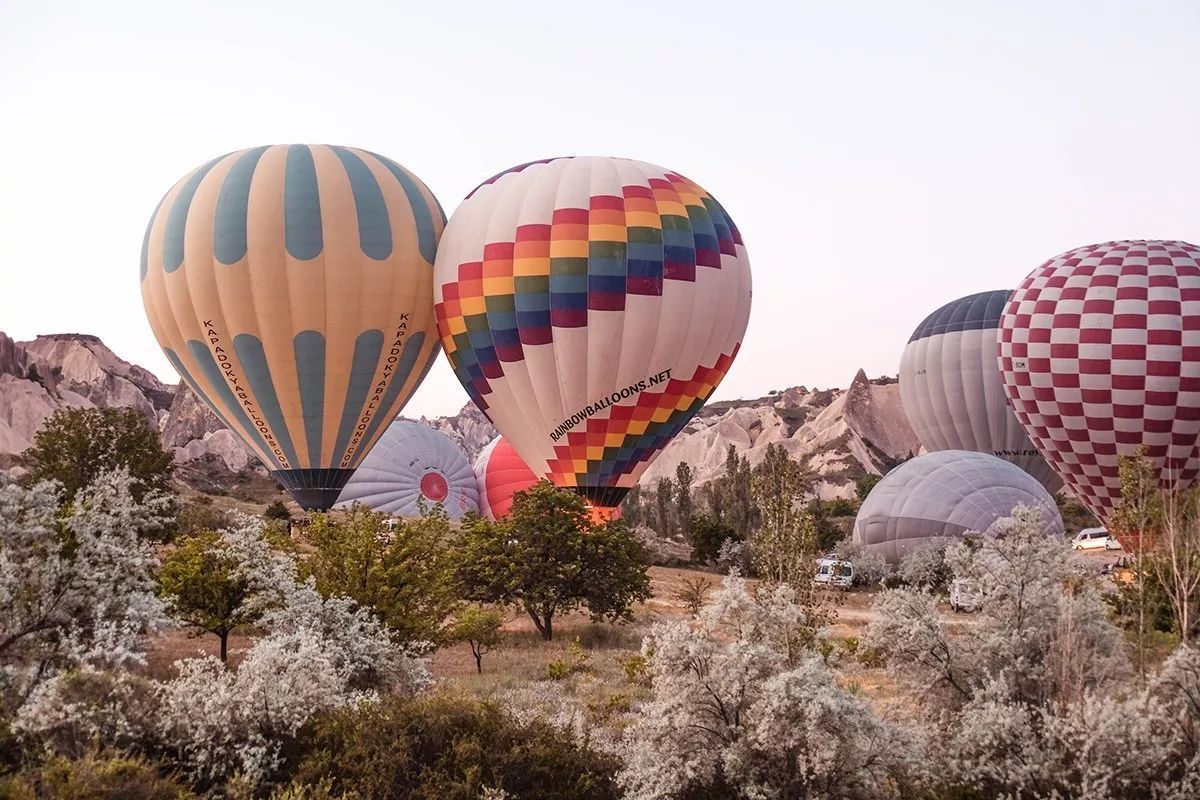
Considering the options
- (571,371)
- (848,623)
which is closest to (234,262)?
(571,371)

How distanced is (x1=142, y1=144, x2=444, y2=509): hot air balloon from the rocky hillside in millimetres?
75403

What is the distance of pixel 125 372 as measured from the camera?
134 m

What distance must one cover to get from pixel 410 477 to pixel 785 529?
142 feet

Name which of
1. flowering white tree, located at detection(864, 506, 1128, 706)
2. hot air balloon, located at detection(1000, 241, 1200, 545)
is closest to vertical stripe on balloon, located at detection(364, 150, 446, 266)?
hot air balloon, located at detection(1000, 241, 1200, 545)

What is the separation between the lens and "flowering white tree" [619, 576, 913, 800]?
43.4 ft

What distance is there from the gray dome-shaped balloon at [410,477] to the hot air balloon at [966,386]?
79.7 ft

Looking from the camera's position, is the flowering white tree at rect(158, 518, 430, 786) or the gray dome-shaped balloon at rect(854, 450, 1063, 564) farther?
the gray dome-shaped balloon at rect(854, 450, 1063, 564)

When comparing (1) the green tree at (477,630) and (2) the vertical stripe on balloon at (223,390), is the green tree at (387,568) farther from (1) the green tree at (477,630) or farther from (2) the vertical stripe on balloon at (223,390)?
(2) the vertical stripe on balloon at (223,390)

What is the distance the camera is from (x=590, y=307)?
32250 millimetres

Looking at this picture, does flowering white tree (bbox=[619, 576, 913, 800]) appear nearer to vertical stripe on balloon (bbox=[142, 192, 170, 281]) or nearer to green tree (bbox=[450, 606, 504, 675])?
green tree (bbox=[450, 606, 504, 675])

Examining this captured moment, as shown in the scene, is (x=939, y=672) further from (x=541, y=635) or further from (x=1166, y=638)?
(x=541, y=635)

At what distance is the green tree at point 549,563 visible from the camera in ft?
95.8

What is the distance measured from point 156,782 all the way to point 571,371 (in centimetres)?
2082

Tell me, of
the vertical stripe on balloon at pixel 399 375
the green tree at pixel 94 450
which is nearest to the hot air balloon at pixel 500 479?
the vertical stripe on balloon at pixel 399 375
